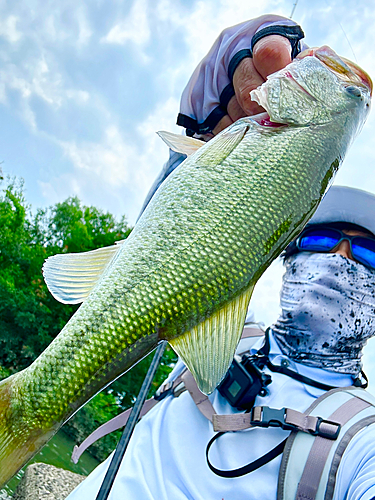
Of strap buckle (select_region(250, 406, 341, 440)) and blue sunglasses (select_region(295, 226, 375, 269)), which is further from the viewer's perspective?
blue sunglasses (select_region(295, 226, 375, 269))

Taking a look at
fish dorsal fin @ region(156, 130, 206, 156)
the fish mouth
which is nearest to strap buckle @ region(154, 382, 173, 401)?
fish dorsal fin @ region(156, 130, 206, 156)

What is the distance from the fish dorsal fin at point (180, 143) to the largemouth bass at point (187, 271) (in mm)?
108

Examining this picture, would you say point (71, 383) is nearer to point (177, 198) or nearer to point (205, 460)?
point (177, 198)

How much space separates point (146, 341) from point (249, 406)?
46.2 inches

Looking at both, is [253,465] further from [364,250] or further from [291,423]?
[364,250]

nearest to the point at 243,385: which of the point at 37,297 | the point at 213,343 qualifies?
the point at 213,343

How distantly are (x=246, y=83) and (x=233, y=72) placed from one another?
0.41 ft

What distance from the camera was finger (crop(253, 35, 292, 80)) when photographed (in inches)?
59.6

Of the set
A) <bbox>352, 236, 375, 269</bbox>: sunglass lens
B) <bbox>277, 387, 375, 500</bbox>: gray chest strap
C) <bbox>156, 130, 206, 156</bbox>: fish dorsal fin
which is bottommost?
<bbox>277, 387, 375, 500</bbox>: gray chest strap

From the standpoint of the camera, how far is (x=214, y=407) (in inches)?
79.3

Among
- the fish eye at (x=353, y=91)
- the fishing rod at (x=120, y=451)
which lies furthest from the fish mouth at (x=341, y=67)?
the fishing rod at (x=120, y=451)

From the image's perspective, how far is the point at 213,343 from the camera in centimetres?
106

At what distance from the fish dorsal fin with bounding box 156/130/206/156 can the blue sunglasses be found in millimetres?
1411

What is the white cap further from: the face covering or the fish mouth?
the fish mouth
